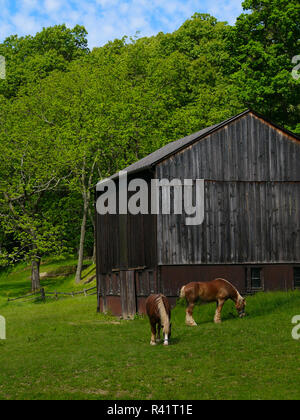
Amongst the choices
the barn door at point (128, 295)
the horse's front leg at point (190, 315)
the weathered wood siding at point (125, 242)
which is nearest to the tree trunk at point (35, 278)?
the weathered wood siding at point (125, 242)

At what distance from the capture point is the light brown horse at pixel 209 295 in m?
28.5

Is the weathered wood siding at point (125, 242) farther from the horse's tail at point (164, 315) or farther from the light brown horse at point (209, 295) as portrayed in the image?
the horse's tail at point (164, 315)

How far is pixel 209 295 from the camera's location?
1128 inches

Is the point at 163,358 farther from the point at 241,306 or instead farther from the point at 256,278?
the point at 256,278

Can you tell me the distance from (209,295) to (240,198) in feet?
27.8

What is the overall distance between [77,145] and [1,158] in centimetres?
681

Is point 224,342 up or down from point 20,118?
down

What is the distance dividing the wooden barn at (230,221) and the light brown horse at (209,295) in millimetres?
5372

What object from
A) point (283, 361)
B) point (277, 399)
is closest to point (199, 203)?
point (283, 361)

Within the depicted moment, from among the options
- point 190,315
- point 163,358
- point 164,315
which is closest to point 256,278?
point 190,315

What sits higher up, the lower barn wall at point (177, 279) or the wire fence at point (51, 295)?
the lower barn wall at point (177, 279)

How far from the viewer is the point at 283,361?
19.9m

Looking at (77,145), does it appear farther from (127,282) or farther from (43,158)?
(127,282)

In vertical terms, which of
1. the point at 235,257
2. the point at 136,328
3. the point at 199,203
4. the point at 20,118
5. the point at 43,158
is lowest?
the point at 136,328
